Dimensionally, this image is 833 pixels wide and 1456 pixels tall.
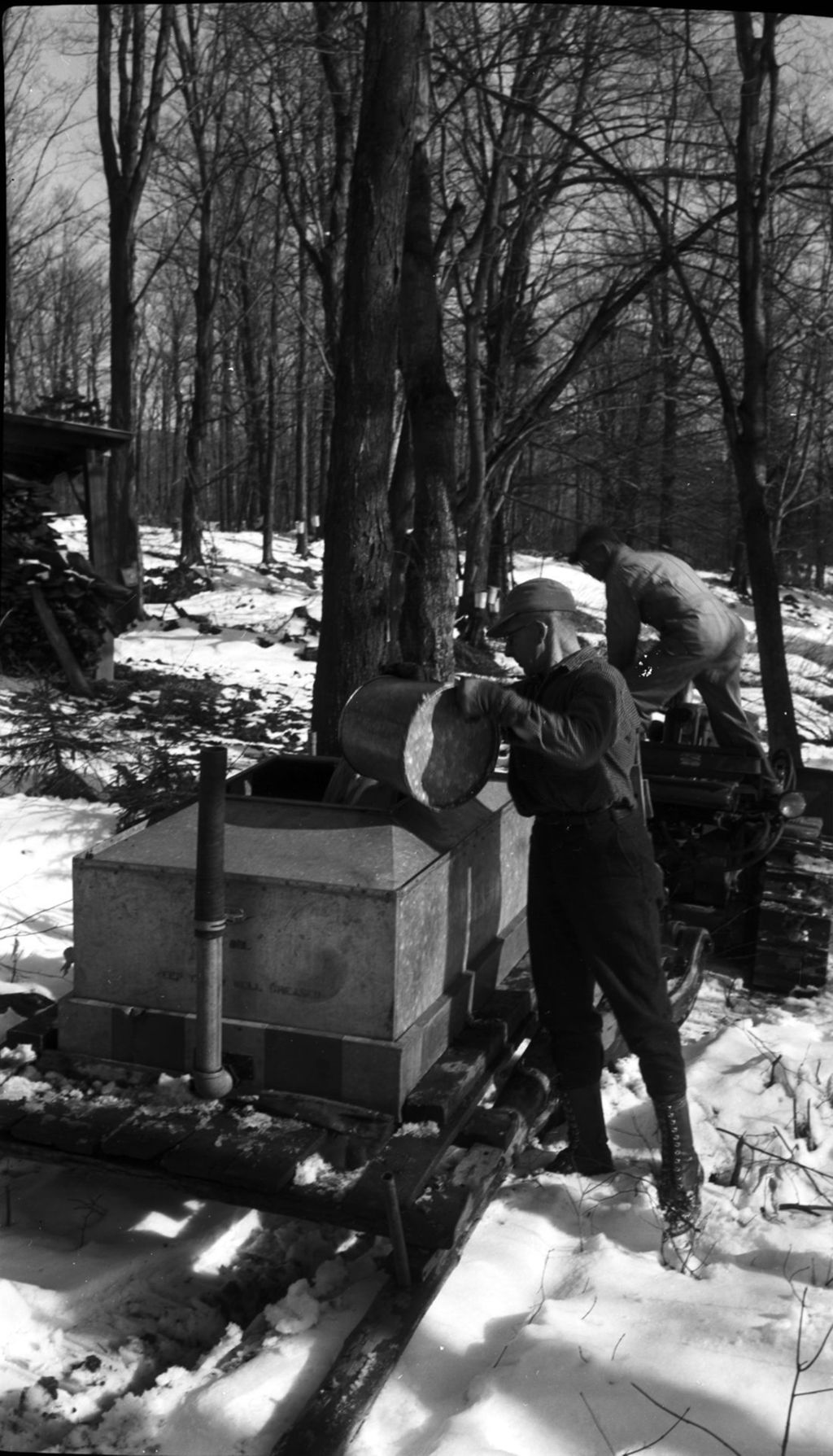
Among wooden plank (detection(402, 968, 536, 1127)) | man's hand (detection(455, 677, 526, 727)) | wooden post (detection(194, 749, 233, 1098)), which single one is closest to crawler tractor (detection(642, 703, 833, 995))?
wooden plank (detection(402, 968, 536, 1127))

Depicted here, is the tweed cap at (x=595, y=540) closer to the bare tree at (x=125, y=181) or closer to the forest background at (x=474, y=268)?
the forest background at (x=474, y=268)

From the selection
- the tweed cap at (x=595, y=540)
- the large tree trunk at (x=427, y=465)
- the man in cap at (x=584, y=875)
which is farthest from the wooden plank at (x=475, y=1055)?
Answer: the large tree trunk at (x=427, y=465)

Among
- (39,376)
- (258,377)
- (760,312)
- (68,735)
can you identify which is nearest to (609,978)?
(68,735)

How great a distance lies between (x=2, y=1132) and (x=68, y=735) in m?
5.45

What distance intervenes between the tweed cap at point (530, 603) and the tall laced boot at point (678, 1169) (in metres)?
1.56

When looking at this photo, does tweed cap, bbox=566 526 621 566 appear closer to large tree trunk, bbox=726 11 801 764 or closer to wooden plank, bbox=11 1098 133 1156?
wooden plank, bbox=11 1098 133 1156

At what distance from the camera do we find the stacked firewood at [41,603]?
516 inches

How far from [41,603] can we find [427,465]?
5.77 m

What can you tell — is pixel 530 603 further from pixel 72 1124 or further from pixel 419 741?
pixel 72 1124

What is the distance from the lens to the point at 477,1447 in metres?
2.44

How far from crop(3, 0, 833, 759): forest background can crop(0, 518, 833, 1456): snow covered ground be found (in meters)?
2.65

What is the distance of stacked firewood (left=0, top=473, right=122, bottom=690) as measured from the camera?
1311 cm

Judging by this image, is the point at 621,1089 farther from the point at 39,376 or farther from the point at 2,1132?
the point at 39,376

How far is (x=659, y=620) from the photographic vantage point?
5.97m
